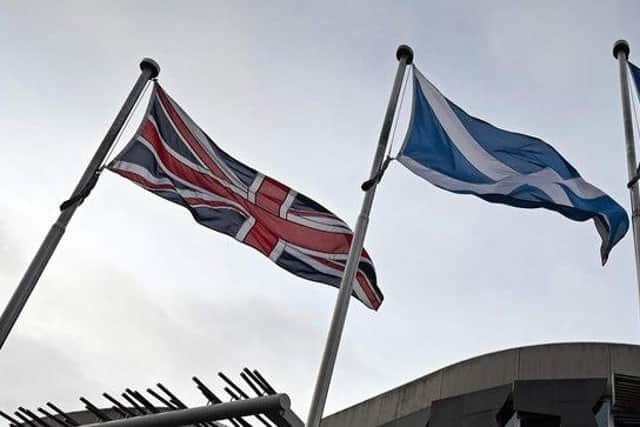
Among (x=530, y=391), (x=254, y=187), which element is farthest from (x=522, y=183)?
(x=530, y=391)

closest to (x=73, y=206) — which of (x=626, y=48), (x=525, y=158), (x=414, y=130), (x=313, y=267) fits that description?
(x=313, y=267)

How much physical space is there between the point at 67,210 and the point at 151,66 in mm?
2644

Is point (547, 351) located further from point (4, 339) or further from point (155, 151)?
point (4, 339)

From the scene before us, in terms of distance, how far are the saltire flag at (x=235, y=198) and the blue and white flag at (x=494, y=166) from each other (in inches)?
62.4

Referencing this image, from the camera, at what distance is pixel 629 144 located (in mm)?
11289

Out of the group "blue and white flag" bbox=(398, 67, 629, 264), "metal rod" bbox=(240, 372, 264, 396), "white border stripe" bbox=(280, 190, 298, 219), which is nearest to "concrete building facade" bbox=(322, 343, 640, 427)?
"blue and white flag" bbox=(398, 67, 629, 264)

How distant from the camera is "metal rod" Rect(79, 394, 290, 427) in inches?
244

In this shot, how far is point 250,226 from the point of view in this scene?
10.7 meters

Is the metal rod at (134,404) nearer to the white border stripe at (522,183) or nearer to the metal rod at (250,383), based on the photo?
the metal rod at (250,383)

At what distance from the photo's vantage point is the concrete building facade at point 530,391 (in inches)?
601

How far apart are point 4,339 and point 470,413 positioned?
10957mm

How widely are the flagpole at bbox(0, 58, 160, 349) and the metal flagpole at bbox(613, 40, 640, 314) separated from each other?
6.84 metres

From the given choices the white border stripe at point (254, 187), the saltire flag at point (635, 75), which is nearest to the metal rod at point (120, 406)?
the white border stripe at point (254, 187)

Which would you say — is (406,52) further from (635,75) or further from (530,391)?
(530,391)
